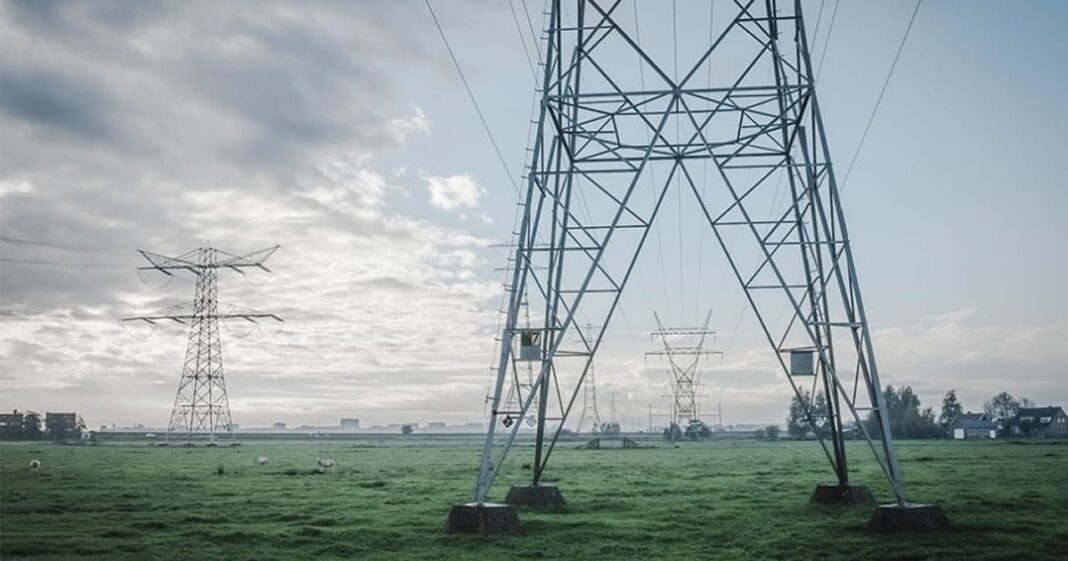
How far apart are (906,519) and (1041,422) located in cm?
16793

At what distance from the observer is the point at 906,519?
2070 cm

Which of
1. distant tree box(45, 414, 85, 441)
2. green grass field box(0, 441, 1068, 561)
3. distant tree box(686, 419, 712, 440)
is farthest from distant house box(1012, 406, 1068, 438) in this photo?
distant tree box(45, 414, 85, 441)

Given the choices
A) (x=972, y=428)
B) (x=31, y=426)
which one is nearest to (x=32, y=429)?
(x=31, y=426)

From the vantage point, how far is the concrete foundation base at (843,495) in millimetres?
26766

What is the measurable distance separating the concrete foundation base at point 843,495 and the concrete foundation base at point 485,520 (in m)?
9.84

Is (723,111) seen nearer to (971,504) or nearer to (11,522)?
(971,504)

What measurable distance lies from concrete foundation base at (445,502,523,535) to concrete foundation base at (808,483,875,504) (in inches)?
387

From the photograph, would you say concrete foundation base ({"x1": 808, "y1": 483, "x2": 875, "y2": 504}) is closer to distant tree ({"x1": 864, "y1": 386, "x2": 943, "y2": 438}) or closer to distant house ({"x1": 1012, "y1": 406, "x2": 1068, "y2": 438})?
distant tree ({"x1": 864, "y1": 386, "x2": 943, "y2": 438})

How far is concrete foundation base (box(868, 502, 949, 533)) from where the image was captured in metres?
20.7

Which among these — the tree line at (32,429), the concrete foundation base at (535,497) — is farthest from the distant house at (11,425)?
the concrete foundation base at (535,497)

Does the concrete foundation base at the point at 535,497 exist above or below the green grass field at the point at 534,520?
above

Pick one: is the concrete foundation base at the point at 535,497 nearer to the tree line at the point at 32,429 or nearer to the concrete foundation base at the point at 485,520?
the concrete foundation base at the point at 485,520

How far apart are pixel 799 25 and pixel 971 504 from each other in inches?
551

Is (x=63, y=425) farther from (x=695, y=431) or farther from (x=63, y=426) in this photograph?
(x=695, y=431)
